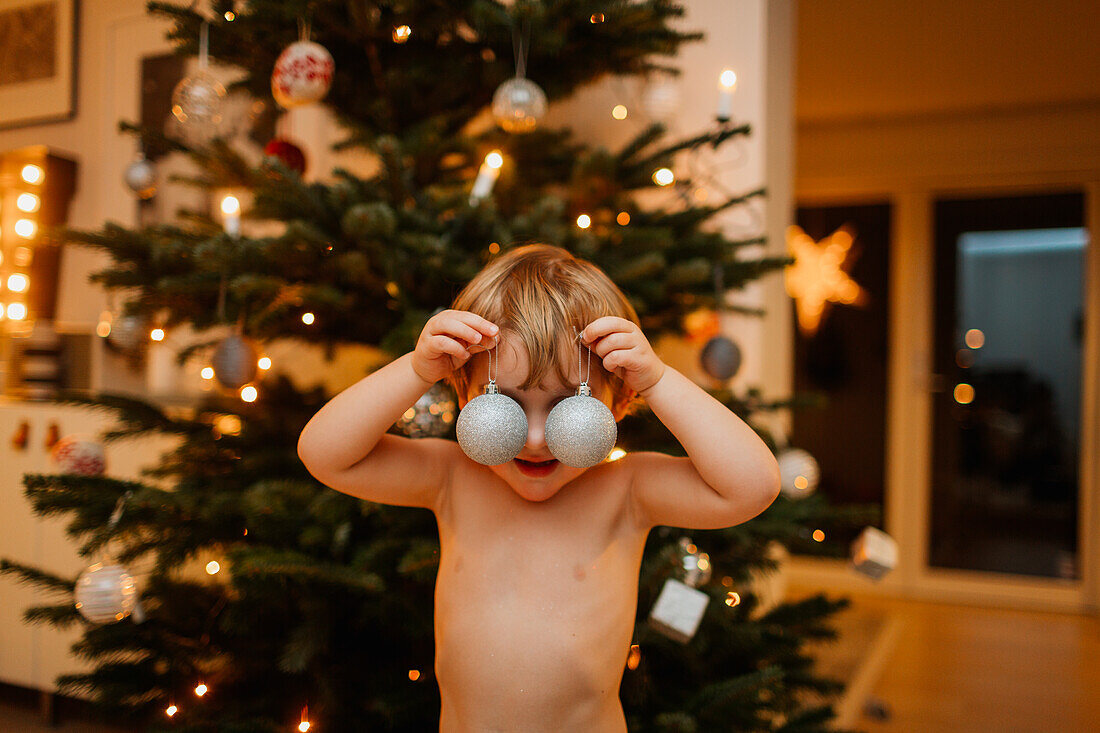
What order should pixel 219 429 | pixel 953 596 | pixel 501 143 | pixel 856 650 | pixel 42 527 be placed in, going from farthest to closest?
pixel 953 596 → pixel 856 650 → pixel 42 527 → pixel 501 143 → pixel 219 429

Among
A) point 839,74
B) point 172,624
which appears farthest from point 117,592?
point 839,74

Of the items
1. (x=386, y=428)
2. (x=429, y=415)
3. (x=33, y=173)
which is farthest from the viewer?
(x=33, y=173)

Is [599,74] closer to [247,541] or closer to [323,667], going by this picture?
[247,541]

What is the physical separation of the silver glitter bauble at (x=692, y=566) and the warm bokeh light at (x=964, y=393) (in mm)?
3461

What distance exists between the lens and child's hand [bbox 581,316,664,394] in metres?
0.71

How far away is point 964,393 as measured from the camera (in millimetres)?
3977

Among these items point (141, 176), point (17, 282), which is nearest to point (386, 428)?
point (141, 176)

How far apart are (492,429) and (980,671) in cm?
296

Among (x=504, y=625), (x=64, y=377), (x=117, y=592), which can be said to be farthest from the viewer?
(x=64, y=377)

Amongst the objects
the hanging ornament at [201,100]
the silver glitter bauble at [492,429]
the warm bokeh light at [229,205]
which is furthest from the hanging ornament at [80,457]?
the silver glitter bauble at [492,429]

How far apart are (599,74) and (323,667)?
42.4 inches

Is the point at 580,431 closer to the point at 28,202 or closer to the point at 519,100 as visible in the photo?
the point at 519,100

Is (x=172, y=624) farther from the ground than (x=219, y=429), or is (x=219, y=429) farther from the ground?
(x=219, y=429)

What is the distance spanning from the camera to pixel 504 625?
2.59ft
